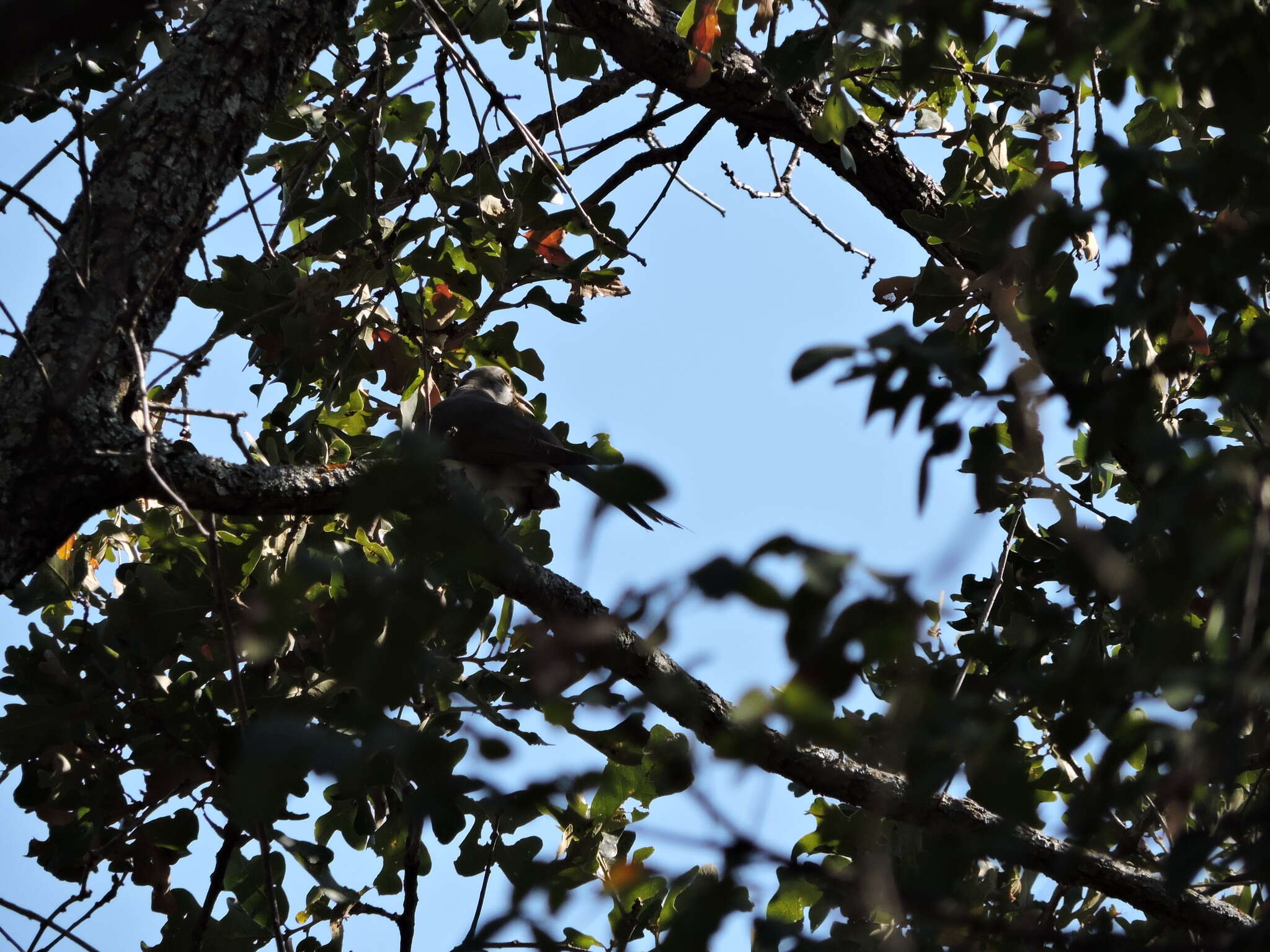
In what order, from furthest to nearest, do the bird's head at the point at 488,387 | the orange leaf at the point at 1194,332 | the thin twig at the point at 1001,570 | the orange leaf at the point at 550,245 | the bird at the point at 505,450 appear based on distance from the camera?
the bird's head at the point at 488,387 → the bird at the point at 505,450 → the orange leaf at the point at 550,245 → the thin twig at the point at 1001,570 → the orange leaf at the point at 1194,332

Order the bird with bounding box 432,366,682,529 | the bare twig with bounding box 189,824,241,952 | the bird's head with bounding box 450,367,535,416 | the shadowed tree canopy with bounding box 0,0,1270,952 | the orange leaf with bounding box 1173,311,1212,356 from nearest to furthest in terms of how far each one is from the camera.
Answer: the shadowed tree canopy with bounding box 0,0,1270,952 → the orange leaf with bounding box 1173,311,1212,356 → the bare twig with bounding box 189,824,241,952 → the bird with bounding box 432,366,682,529 → the bird's head with bounding box 450,367,535,416

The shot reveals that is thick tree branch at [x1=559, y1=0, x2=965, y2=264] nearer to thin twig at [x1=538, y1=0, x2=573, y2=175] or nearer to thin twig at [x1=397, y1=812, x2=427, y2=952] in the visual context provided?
thin twig at [x1=538, y1=0, x2=573, y2=175]

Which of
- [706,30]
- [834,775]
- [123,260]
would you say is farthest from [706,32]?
[834,775]

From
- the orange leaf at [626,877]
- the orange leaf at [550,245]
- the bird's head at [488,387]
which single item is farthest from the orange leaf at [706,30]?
the orange leaf at [626,877]

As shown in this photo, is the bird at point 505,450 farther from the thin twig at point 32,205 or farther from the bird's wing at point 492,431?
the thin twig at point 32,205

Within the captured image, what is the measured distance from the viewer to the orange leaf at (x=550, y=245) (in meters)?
3.30

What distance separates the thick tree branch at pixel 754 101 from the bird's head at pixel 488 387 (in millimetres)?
1655

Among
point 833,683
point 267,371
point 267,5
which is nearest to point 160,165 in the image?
point 267,5

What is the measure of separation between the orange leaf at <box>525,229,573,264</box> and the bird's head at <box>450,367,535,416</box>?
1503mm

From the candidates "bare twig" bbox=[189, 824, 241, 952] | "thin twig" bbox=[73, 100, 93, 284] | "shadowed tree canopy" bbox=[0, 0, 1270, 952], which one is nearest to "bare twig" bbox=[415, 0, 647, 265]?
"shadowed tree canopy" bbox=[0, 0, 1270, 952]

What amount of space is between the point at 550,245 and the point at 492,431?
1642 mm

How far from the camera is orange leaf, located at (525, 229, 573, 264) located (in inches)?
130

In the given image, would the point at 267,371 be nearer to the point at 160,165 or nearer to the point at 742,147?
the point at 160,165

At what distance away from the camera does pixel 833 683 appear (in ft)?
3.50
